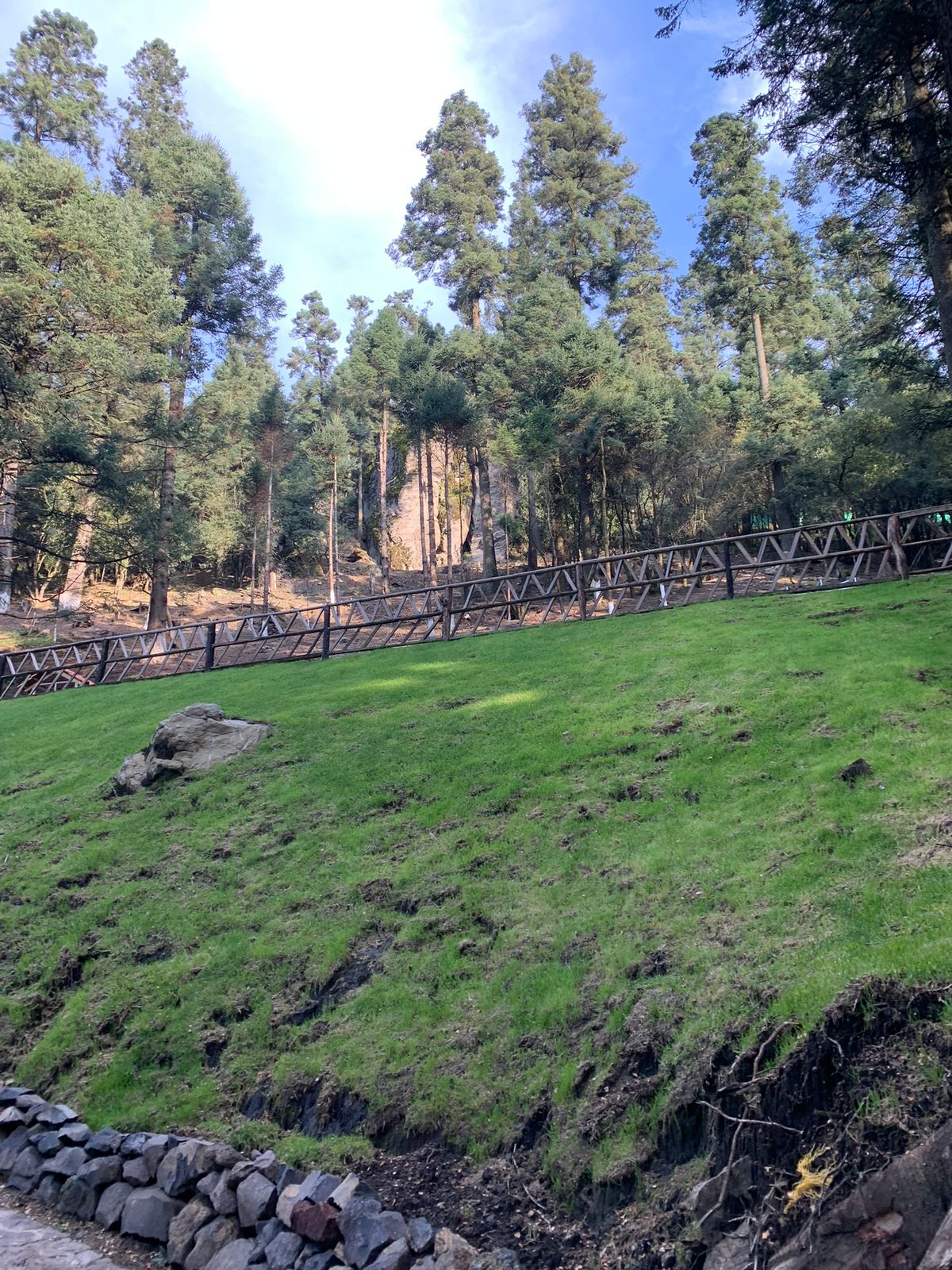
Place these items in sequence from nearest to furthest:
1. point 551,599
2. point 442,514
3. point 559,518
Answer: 1. point 551,599
2. point 559,518
3. point 442,514

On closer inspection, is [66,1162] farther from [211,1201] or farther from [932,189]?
[932,189]

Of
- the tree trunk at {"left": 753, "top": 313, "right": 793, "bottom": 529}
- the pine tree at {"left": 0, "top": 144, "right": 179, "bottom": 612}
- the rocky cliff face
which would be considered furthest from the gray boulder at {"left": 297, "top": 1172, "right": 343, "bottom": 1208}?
the rocky cliff face

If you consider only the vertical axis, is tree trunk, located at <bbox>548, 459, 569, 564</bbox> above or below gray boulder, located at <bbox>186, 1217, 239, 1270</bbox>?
above

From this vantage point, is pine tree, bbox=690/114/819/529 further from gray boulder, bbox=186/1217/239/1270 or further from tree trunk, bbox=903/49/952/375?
gray boulder, bbox=186/1217/239/1270

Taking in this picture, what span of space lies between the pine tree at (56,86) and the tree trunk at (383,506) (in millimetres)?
17655

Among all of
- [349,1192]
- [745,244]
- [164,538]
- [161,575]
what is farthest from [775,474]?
[349,1192]

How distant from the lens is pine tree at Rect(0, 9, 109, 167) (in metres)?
33.3

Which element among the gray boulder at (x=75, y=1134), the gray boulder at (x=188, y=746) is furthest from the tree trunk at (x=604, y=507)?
the gray boulder at (x=75, y=1134)

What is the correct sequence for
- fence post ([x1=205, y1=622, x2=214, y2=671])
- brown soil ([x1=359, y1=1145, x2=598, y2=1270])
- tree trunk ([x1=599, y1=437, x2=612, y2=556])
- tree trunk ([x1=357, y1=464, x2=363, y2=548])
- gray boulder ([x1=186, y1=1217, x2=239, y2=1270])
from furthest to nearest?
tree trunk ([x1=357, y1=464, x2=363, y2=548])
tree trunk ([x1=599, y1=437, x2=612, y2=556])
fence post ([x1=205, y1=622, x2=214, y2=671])
gray boulder ([x1=186, y1=1217, x2=239, y2=1270])
brown soil ([x1=359, y1=1145, x2=598, y2=1270])

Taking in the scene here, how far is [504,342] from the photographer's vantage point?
3231 centimetres

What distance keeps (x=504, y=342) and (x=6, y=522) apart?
2047 centimetres

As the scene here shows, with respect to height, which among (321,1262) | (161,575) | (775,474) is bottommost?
(321,1262)

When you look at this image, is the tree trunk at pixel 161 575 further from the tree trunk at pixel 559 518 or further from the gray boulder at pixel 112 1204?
the gray boulder at pixel 112 1204

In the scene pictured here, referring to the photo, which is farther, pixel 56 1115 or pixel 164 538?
pixel 164 538
